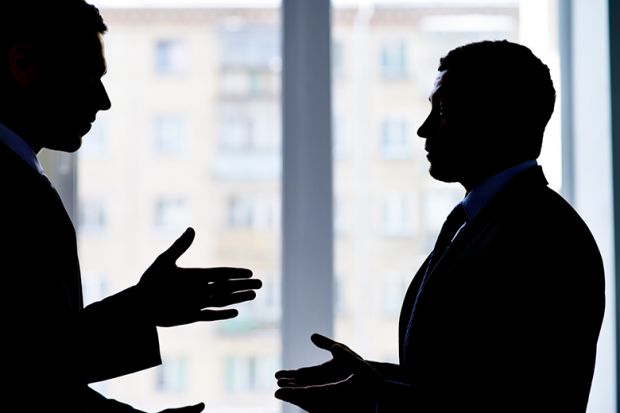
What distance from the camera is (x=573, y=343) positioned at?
1007 millimetres

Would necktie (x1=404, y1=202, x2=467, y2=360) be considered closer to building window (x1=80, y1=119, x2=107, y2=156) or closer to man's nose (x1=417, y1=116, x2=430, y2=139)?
man's nose (x1=417, y1=116, x2=430, y2=139)

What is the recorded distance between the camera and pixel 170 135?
208cm

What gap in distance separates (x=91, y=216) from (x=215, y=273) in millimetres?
1122

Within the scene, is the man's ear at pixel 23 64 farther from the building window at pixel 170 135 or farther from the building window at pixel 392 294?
the building window at pixel 392 294

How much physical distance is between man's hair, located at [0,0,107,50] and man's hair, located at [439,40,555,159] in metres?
0.63

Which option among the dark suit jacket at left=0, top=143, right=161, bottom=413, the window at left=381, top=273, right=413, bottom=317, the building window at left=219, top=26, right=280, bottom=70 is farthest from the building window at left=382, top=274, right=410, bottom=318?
the dark suit jacket at left=0, top=143, right=161, bottom=413

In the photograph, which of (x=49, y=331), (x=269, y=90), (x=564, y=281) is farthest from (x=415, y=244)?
(x=49, y=331)

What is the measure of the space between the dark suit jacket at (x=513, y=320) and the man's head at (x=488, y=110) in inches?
3.2

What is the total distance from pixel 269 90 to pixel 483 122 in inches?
39.8

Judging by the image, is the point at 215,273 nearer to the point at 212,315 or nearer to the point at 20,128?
the point at 212,315

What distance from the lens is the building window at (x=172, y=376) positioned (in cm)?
207

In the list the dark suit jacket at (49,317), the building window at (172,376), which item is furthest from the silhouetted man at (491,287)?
the building window at (172,376)

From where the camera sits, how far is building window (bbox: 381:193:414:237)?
2094 millimetres

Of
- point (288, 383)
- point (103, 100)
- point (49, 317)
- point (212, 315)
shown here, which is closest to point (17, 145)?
point (103, 100)
